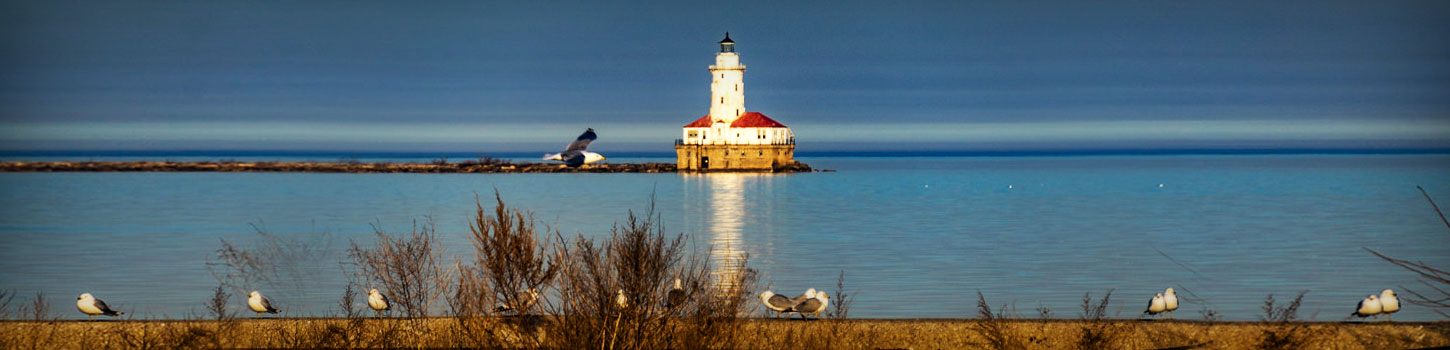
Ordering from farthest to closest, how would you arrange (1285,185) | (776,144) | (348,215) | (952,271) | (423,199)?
(776,144), (1285,185), (423,199), (348,215), (952,271)

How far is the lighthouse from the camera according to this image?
8119cm

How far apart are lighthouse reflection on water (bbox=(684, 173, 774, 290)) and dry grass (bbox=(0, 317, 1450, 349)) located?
3.14 feet

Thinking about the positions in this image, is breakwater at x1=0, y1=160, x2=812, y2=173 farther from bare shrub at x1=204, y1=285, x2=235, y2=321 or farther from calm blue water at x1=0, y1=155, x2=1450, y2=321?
bare shrub at x1=204, y1=285, x2=235, y2=321

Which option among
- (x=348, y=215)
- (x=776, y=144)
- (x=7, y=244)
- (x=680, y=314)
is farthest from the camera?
(x=776, y=144)

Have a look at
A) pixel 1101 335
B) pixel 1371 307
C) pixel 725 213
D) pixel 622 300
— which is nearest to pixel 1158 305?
pixel 1371 307

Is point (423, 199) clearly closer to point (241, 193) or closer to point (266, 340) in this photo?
point (241, 193)

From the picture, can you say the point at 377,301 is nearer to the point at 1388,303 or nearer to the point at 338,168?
the point at 1388,303

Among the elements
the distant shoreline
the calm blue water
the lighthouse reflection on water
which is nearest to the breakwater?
the distant shoreline

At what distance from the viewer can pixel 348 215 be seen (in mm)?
37969

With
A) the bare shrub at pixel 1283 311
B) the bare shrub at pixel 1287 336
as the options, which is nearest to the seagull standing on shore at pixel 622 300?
the bare shrub at pixel 1287 336

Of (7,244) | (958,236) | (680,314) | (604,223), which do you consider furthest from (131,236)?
(680,314)

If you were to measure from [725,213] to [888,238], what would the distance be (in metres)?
13.2

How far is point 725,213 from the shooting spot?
41344 millimetres

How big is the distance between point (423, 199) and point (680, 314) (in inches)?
1620
